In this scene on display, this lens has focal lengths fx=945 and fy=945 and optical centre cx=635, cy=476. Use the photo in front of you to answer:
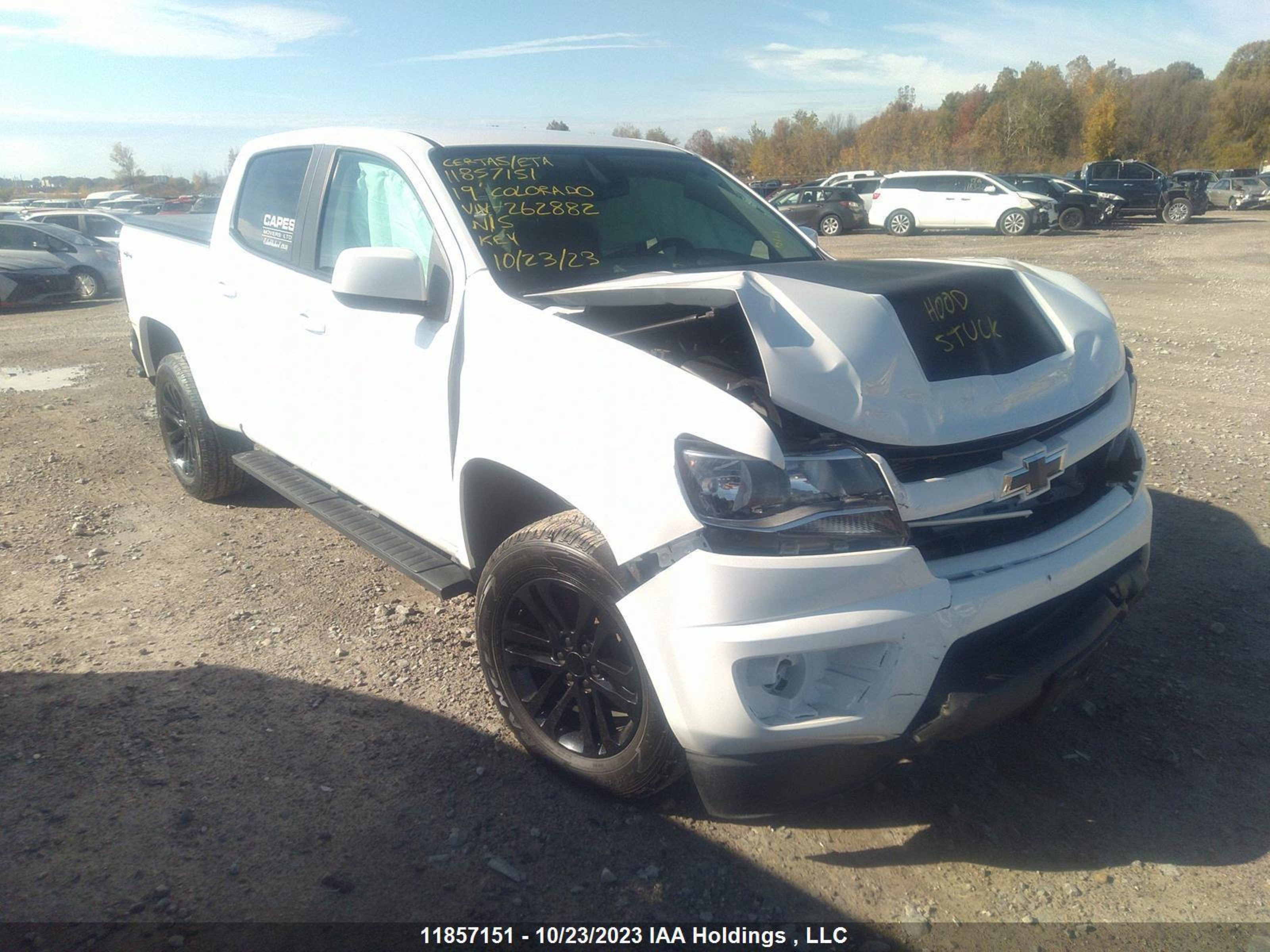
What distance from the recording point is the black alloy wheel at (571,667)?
259cm

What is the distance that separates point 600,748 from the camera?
277 centimetres

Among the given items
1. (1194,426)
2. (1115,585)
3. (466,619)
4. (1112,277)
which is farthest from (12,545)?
(1112,277)

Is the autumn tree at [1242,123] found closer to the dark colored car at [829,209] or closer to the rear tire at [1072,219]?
the rear tire at [1072,219]

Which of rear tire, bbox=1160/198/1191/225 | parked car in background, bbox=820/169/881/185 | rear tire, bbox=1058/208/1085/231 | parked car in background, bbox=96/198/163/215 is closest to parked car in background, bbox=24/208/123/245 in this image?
parked car in background, bbox=96/198/163/215

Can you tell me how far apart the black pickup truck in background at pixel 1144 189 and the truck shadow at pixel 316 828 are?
30.7 meters

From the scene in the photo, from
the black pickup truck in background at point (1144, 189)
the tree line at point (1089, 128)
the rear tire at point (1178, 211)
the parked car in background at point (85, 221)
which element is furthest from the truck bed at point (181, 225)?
the tree line at point (1089, 128)

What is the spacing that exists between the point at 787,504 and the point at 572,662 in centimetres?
87

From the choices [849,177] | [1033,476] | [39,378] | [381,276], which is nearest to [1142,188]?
[849,177]

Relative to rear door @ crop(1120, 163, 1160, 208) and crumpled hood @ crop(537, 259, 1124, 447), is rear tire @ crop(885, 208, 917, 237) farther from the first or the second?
crumpled hood @ crop(537, 259, 1124, 447)

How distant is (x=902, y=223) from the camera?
26828mm

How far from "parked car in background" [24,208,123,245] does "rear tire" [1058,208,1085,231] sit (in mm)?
23385

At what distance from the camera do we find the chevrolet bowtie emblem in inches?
97.0

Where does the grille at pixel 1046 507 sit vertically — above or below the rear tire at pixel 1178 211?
above

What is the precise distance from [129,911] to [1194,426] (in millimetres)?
6629
